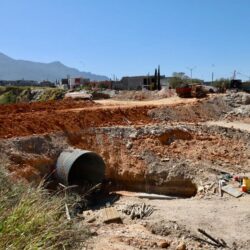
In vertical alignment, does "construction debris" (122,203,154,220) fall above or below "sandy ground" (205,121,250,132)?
below

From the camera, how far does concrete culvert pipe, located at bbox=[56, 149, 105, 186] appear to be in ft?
51.2

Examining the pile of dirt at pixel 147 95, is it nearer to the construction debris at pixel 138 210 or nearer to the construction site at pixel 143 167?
the construction site at pixel 143 167

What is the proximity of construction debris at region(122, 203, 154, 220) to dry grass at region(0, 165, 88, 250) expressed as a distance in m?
7.26

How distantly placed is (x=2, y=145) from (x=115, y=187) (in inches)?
203

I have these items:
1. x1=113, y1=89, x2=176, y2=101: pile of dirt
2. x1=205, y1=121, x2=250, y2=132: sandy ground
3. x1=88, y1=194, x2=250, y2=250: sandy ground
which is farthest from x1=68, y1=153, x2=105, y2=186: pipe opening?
x1=113, y1=89, x2=176, y2=101: pile of dirt

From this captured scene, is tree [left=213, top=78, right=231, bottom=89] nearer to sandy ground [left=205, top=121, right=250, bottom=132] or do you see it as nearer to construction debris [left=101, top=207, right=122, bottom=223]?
sandy ground [left=205, top=121, right=250, bottom=132]

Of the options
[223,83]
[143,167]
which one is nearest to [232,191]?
[143,167]

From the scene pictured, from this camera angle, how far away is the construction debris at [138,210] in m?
13.8

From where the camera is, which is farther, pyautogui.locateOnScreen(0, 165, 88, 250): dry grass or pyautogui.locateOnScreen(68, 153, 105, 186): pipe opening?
pyautogui.locateOnScreen(68, 153, 105, 186): pipe opening

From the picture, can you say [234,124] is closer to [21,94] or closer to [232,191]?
[232,191]

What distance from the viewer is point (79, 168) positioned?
1791cm

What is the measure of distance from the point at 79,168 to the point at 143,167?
2.75m

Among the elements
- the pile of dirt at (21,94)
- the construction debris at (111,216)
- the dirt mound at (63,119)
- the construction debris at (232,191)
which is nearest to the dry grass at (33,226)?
the construction debris at (111,216)

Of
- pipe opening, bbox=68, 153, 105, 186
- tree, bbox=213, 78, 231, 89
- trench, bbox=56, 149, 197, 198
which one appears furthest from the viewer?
tree, bbox=213, 78, 231, 89
